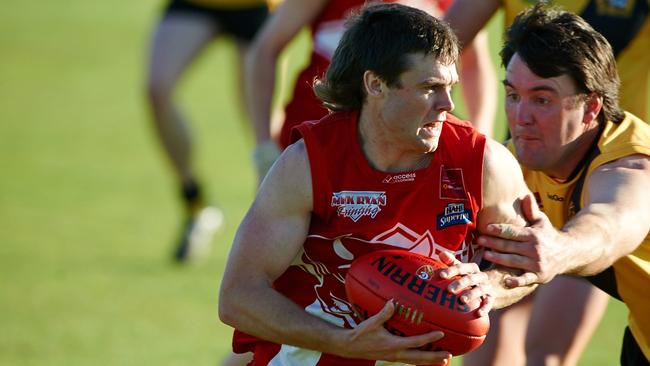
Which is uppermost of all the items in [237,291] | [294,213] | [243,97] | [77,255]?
[294,213]

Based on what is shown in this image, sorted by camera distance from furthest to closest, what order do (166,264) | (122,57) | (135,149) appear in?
(122,57), (135,149), (166,264)

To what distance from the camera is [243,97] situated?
29.9ft

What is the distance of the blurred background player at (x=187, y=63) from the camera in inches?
337

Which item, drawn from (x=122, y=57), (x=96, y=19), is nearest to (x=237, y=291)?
(x=122, y=57)

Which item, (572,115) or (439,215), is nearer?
(439,215)

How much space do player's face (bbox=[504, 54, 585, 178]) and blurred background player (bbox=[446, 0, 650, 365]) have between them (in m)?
0.80

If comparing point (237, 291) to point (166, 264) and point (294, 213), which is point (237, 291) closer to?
point (294, 213)

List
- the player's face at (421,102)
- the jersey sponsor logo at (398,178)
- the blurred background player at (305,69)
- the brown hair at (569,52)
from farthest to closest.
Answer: the blurred background player at (305,69) < the brown hair at (569,52) < the jersey sponsor logo at (398,178) < the player's face at (421,102)

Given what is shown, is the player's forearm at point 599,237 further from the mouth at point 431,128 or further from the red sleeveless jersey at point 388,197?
the mouth at point 431,128

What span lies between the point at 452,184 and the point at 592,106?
0.80 metres

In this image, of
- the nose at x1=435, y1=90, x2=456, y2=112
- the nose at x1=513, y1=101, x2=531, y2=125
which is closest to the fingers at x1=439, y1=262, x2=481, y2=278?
the nose at x1=435, y1=90, x2=456, y2=112

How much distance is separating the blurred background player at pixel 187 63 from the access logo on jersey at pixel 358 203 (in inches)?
199

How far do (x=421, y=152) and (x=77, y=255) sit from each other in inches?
217

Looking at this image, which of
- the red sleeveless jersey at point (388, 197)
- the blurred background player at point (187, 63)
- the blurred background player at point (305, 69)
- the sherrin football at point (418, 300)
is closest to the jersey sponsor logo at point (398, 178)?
the red sleeveless jersey at point (388, 197)
